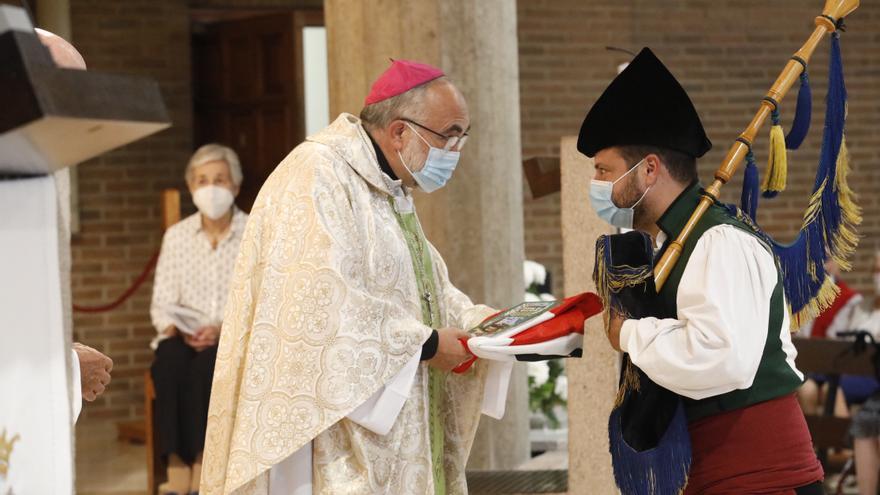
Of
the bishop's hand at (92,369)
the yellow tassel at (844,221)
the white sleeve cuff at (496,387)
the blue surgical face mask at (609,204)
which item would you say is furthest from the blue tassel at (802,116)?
the bishop's hand at (92,369)

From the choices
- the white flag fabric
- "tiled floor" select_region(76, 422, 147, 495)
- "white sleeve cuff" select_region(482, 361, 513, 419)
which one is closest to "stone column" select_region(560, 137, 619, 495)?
"white sleeve cuff" select_region(482, 361, 513, 419)

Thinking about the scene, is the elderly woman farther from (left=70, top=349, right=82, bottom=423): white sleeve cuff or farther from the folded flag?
(left=70, top=349, right=82, bottom=423): white sleeve cuff

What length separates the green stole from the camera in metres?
3.60

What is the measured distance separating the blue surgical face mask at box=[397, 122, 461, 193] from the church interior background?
448cm

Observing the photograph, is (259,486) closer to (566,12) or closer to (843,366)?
(843,366)

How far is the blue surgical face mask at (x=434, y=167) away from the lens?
11.7ft

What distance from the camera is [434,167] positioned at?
3592 mm

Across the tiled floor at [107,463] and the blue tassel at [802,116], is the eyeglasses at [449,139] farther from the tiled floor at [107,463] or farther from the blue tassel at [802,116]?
the tiled floor at [107,463]

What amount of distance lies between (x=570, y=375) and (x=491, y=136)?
1.97 metres

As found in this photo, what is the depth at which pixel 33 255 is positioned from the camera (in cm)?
173

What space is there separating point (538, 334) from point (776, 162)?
0.77 metres

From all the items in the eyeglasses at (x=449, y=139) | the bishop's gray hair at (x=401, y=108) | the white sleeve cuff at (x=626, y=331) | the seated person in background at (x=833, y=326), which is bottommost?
the seated person in background at (x=833, y=326)

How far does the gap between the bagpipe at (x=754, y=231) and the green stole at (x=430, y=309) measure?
2.15ft

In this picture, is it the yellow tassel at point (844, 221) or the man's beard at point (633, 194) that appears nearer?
the man's beard at point (633, 194)
